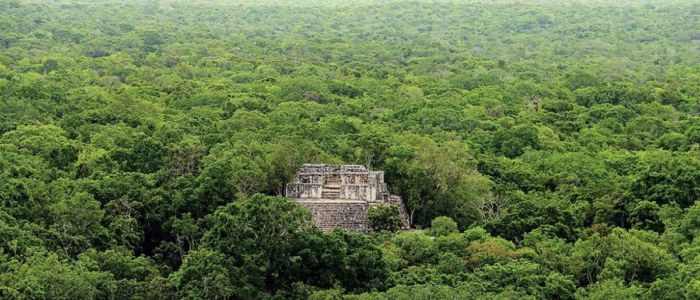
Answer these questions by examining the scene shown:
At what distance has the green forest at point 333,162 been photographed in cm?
2334

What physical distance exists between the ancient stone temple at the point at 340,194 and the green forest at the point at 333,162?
0.67 m

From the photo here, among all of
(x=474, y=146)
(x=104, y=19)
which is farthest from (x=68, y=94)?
(x=104, y=19)

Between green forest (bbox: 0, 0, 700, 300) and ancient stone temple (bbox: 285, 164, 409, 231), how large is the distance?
67cm

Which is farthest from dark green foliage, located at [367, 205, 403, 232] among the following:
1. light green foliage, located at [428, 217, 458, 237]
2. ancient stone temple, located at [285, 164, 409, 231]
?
Answer: light green foliage, located at [428, 217, 458, 237]

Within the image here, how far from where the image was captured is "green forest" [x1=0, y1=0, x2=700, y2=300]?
23344 mm

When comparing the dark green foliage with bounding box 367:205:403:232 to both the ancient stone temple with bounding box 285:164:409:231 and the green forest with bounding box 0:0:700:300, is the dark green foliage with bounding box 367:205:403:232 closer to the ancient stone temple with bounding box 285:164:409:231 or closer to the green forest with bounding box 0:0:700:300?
the green forest with bounding box 0:0:700:300

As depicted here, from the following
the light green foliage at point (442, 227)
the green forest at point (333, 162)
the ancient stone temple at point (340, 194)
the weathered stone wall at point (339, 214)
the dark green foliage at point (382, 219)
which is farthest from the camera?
the light green foliage at point (442, 227)

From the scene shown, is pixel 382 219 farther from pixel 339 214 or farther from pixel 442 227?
pixel 442 227

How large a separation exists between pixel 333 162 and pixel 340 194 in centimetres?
376

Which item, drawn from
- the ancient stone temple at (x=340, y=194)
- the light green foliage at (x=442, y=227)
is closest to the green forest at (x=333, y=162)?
the light green foliage at (x=442, y=227)

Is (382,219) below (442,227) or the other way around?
the other way around

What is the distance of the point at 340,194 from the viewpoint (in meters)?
29.5

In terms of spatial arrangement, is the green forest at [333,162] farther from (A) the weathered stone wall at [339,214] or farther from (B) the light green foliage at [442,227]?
(A) the weathered stone wall at [339,214]

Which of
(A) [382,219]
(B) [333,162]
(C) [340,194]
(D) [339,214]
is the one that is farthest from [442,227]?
(B) [333,162]
